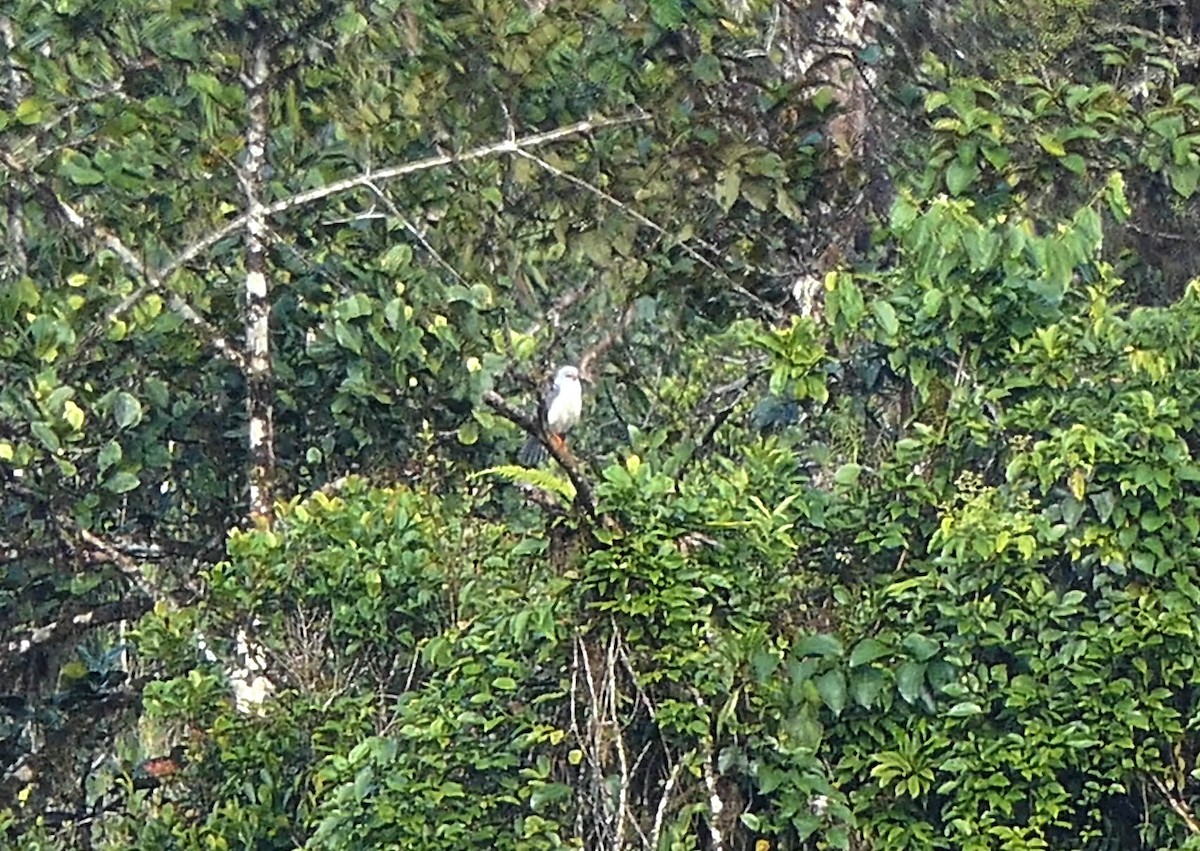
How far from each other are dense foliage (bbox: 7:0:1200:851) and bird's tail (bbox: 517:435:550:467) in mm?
248

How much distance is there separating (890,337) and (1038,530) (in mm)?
658

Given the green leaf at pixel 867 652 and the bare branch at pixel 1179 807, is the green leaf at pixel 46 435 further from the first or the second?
the bare branch at pixel 1179 807

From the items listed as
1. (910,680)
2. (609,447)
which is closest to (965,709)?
(910,680)

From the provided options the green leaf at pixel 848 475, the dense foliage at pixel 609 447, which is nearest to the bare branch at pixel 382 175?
the dense foliage at pixel 609 447

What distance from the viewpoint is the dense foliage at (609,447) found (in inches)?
159

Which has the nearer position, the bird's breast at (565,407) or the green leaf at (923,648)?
the green leaf at (923,648)

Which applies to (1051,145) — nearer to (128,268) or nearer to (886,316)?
(886,316)

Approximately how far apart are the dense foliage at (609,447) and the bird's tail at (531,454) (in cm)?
25

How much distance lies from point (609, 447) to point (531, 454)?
146cm

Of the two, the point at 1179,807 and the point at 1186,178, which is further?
the point at 1186,178

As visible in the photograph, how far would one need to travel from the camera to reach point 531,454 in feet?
21.3

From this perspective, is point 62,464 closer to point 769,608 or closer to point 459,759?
point 459,759

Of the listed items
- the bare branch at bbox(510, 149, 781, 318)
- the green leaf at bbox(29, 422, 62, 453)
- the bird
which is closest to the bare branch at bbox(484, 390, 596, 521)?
the green leaf at bbox(29, 422, 62, 453)

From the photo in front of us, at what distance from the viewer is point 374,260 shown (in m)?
5.86
